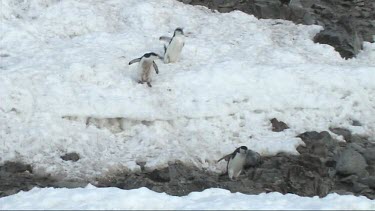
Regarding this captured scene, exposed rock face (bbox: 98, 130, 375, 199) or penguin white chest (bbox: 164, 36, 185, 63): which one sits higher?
penguin white chest (bbox: 164, 36, 185, 63)

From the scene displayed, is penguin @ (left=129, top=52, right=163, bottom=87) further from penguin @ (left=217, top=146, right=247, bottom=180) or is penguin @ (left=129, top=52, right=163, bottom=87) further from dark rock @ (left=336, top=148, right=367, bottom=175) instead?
dark rock @ (left=336, top=148, right=367, bottom=175)

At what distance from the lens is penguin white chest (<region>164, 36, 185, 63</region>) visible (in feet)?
41.1

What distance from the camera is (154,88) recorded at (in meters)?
11.6

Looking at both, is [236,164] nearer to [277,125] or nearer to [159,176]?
[159,176]

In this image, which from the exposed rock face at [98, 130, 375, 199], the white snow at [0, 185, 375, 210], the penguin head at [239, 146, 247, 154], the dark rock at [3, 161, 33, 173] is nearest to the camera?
the white snow at [0, 185, 375, 210]

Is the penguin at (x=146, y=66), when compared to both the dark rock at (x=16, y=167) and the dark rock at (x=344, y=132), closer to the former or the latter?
the dark rock at (x=16, y=167)

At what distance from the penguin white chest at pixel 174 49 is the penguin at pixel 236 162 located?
11.2ft

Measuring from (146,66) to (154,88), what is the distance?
1.49ft

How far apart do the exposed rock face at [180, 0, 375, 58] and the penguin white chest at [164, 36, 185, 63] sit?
3360 mm

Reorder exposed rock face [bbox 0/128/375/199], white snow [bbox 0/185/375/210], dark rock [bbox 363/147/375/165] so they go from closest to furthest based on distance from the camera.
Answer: white snow [bbox 0/185/375/210] → exposed rock face [bbox 0/128/375/199] → dark rock [bbox 363/147/375/165]

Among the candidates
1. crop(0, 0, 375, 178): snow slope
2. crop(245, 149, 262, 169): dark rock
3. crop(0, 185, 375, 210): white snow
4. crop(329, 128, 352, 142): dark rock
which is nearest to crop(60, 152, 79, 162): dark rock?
crop(0, 0, 375, 178): snow slope

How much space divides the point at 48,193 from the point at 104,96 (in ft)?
15.7

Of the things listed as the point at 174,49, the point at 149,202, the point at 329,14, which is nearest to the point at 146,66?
the point at 174,49

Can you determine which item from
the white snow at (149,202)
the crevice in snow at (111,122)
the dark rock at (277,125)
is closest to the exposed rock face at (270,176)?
the dark rock at (277,125)
